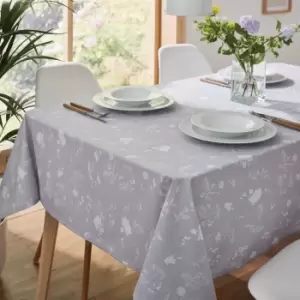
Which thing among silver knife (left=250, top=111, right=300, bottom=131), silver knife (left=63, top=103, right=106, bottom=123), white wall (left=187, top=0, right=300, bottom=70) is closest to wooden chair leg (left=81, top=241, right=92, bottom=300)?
silver knife (left=63, top=103, right=106, bottom=123)

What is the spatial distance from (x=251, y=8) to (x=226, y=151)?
2909 millimetres

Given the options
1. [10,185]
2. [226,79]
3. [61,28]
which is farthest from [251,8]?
[10,185]

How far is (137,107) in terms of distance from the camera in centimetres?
198

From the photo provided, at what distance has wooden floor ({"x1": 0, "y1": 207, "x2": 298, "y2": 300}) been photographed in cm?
236

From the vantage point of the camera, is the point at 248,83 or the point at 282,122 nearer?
the point at 282,122

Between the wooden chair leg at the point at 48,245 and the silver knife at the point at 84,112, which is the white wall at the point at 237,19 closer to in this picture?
the silver knife at the point at 84,112

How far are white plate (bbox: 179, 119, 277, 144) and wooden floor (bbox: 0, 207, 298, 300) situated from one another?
889 millimetres

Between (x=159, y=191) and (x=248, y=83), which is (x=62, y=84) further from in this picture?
(x=159, y=191)

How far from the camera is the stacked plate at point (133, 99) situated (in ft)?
6.46

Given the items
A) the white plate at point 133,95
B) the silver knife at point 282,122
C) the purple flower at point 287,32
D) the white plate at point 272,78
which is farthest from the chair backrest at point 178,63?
the silver knife at point 282,122

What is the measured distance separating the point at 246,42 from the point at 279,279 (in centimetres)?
83

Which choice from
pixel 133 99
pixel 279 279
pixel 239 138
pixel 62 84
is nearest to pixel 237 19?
pixel 62 84

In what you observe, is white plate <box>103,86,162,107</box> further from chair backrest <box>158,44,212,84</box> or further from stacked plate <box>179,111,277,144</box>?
chair backrest <box>158,44,212,84</box>

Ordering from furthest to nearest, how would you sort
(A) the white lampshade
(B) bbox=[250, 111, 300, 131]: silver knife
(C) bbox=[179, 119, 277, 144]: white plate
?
(A) the white lampshade, (B) bbox=[250, 111, 300, 131]: silver knife, (C) bbox=[179, 119, 277, 144]: white plate
